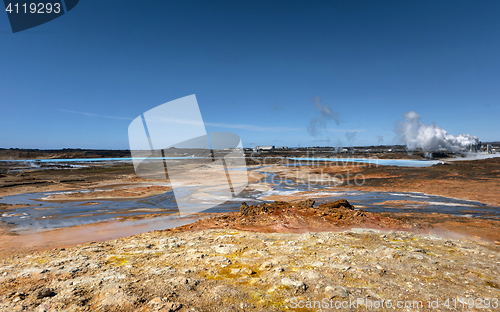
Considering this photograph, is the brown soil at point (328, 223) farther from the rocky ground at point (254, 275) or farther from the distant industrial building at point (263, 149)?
the distant industrial building at point (263, 149)

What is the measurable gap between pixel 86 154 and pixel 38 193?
432 feet

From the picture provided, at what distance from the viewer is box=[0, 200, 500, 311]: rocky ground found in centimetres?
391

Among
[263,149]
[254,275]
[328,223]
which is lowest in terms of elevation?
[328,223]

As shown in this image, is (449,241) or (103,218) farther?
(103,218)

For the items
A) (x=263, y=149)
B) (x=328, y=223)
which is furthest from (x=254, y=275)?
(x=263, y=149)

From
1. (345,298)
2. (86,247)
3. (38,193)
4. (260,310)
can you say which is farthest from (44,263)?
(38,193)

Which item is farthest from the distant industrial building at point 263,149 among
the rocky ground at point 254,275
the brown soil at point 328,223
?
the rocky ground at point 254,275

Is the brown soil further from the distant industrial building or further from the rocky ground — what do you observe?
the distant industrial building

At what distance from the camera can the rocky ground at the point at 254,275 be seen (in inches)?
154

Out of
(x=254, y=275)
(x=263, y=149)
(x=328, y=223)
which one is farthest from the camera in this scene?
(x=263, y=149)

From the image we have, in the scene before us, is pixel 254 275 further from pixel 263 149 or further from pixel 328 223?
pixel 263 149

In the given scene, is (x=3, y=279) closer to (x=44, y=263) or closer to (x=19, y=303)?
(x=44, y=263)

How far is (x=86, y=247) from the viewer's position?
23.6 ft

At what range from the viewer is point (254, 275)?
5035mm
